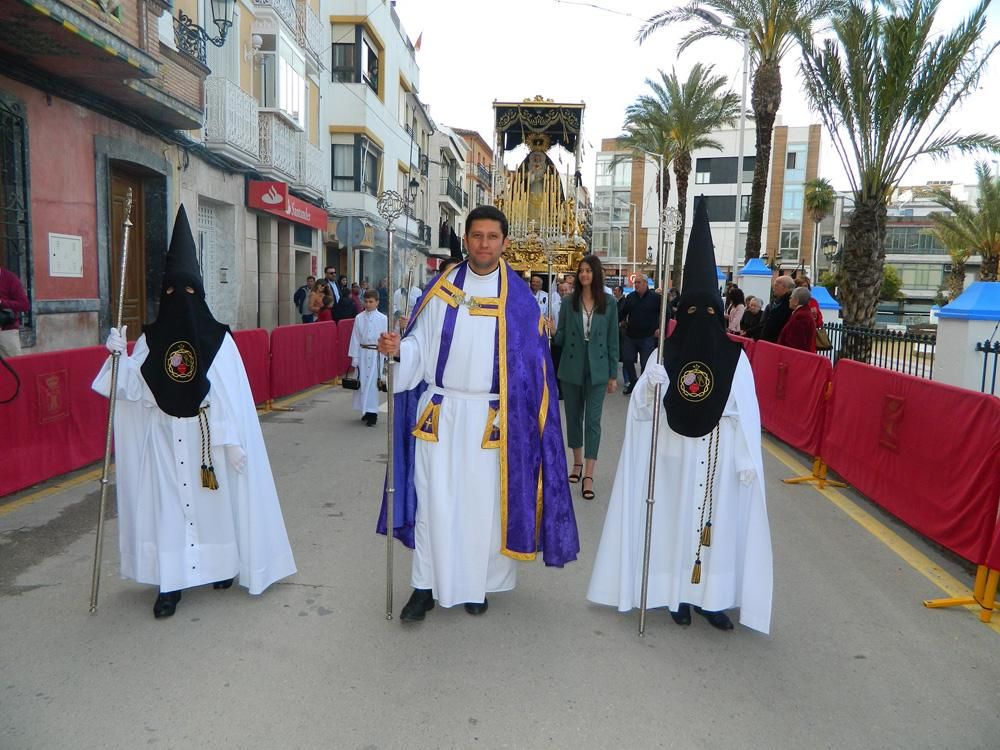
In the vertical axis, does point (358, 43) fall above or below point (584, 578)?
above

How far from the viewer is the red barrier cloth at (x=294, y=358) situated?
11406 mm

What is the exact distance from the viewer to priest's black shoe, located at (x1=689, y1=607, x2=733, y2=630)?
3.95 metres

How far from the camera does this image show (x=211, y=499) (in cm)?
405

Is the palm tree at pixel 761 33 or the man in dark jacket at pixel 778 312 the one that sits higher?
the palm tree at pixel 761 33

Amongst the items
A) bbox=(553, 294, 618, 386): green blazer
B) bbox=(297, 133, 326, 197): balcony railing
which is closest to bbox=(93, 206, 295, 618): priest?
bbox=(553, 294, 618, 386): green blazer

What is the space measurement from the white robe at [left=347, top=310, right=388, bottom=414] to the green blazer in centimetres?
336

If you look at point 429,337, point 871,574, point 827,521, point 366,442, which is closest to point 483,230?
point 429,337

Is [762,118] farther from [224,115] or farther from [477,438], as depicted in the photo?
[477,438]

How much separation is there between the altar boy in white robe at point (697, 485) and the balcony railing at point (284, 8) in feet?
57.5

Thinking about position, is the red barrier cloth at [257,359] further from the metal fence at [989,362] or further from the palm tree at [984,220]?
the palm tree at [984,220]

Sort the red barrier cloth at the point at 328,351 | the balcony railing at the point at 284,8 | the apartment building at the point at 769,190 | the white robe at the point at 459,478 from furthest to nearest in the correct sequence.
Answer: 1. the apartment building at the point at 769,190
2. the balcony railing at the point at 284,8
3. the red barrier cloth at the point at 328,351
4. the white robe at the point at 459,478

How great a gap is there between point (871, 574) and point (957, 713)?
5.68 ft

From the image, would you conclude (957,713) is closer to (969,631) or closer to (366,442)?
(969,631)

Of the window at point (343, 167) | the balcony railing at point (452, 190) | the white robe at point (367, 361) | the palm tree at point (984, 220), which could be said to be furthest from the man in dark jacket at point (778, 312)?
the balcony railing at point (452, 190)
